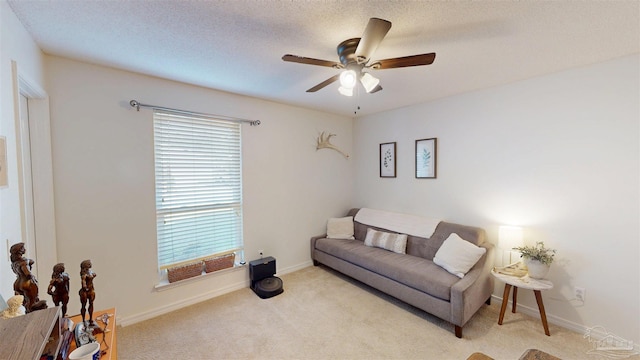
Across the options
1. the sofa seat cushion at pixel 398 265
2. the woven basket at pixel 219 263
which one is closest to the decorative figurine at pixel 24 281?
the woven basket at pixel 219 263

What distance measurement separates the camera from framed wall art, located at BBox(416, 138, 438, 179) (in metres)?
3.30

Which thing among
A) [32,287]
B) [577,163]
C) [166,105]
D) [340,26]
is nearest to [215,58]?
[166,105]

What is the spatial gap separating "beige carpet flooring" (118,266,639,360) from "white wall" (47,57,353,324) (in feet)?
1.09

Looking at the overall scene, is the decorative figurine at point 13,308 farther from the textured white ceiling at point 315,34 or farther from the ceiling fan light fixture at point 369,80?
the ceiling fan light fixture at point 369,80

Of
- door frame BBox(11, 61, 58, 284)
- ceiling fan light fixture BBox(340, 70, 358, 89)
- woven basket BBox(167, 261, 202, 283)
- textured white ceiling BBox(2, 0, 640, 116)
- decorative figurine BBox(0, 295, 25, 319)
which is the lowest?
woven basket BBox(167, 261, 202, 283)

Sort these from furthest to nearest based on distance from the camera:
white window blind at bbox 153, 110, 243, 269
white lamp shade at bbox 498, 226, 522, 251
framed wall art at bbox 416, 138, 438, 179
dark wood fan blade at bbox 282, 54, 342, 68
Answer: framed wall art at bbox 416, 138, 438, 179, white window blind at bbox 153, 110, 243, 269, white lamp shade at bbox 498, 226, 522, 251, dark wood fan blade at bbox 282, 54, 342, 68

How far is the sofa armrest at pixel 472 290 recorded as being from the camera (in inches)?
85.0

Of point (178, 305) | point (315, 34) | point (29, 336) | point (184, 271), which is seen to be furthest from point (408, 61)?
point (178, 305)

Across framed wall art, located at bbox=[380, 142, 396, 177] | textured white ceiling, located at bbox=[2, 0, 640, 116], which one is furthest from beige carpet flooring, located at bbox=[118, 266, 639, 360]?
textured white ceiling, located at bbox=[2, 0, 640, 116]

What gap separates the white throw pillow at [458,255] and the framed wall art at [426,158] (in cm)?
95

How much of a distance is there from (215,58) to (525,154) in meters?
3.13

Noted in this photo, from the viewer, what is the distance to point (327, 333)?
7.43 feet

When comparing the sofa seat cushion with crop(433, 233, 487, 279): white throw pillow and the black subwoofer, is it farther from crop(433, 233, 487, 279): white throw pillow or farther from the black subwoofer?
the black subwoofer

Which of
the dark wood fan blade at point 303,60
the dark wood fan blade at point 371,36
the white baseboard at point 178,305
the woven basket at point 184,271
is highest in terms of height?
the dark wood fan blade at point 371,36
